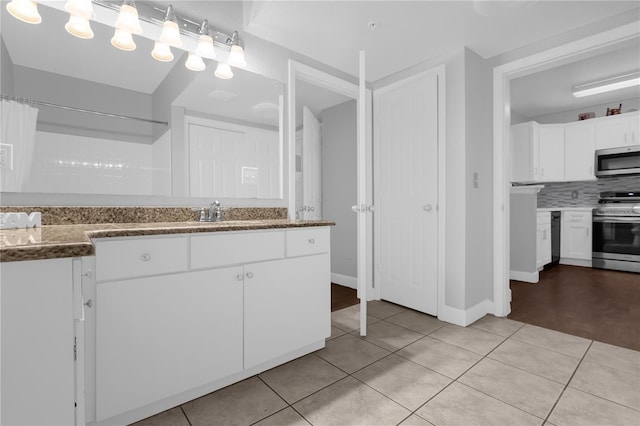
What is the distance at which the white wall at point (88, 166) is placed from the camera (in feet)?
5.08

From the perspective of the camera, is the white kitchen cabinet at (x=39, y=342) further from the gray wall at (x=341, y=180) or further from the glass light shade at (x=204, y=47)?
the gray wall at (x=341, y=180)

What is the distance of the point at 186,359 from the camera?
143 cm

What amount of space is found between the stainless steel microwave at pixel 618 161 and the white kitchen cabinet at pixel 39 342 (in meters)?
6.16

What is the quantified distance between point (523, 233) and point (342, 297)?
7.99 ft

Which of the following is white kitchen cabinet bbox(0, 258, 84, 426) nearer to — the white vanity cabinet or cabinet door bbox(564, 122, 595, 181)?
the white vanity cabinet

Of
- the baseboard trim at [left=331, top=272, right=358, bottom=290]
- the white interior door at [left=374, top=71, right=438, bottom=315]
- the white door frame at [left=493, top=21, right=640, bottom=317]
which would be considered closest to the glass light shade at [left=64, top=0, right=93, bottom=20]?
the white interior door at [left=374, top=71, right=438, bottom=315]

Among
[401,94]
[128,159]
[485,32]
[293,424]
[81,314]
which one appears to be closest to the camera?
[81,314]

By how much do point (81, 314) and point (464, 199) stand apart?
2.51m

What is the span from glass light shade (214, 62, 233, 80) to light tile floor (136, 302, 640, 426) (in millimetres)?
1938

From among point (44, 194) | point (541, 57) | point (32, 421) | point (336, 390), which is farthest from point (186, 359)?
point (541, 57)

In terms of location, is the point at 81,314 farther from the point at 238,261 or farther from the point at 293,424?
the point at 293,424

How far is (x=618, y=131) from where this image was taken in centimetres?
446

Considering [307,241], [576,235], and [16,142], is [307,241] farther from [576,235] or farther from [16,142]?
[576,235]

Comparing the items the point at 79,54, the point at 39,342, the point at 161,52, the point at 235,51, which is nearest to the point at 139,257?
the point at 39,342
